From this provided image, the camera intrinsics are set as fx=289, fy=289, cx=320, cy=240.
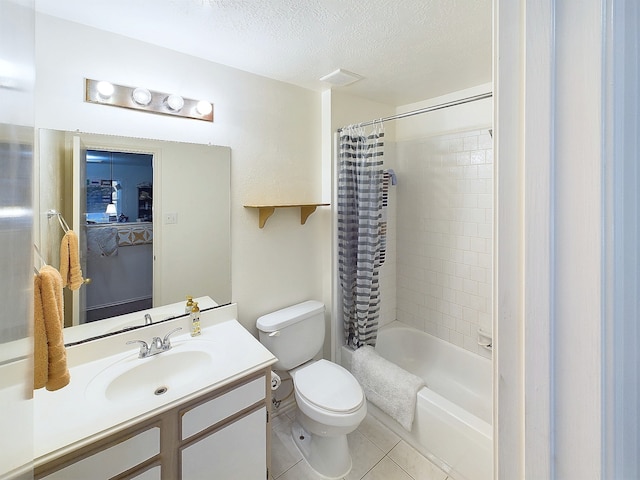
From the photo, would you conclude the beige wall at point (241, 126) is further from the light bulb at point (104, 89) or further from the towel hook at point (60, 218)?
the towel hook at point (60, 218)

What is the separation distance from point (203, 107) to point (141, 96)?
1.01 ft

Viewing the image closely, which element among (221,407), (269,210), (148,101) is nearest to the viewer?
(221,407)

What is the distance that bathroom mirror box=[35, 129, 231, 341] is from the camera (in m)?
1.31

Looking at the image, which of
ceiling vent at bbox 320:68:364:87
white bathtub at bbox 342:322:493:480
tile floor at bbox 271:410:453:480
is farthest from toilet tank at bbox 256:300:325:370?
ceiling vent at bbox 320:68:364:87

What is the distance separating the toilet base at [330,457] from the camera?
1.65 meters

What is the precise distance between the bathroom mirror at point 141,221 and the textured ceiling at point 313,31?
0.52 m

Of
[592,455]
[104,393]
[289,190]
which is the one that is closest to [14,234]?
[592,455]

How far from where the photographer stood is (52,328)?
0.73 meters

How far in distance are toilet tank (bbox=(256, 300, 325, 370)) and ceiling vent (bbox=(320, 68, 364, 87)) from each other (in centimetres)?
157

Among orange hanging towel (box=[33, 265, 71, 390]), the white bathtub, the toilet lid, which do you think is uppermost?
orange hanging towel (box=[33, 265, 71, 390])

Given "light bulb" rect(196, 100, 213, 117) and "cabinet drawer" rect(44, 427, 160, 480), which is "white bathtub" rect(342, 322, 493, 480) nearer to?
"cabinet drawer" rect(44, 427, 160, 480)

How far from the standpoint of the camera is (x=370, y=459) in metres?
1.75

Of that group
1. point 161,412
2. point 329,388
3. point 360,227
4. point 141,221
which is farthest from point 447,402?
point 141,221

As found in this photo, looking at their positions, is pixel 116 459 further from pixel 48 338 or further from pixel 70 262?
pixel 70 262
